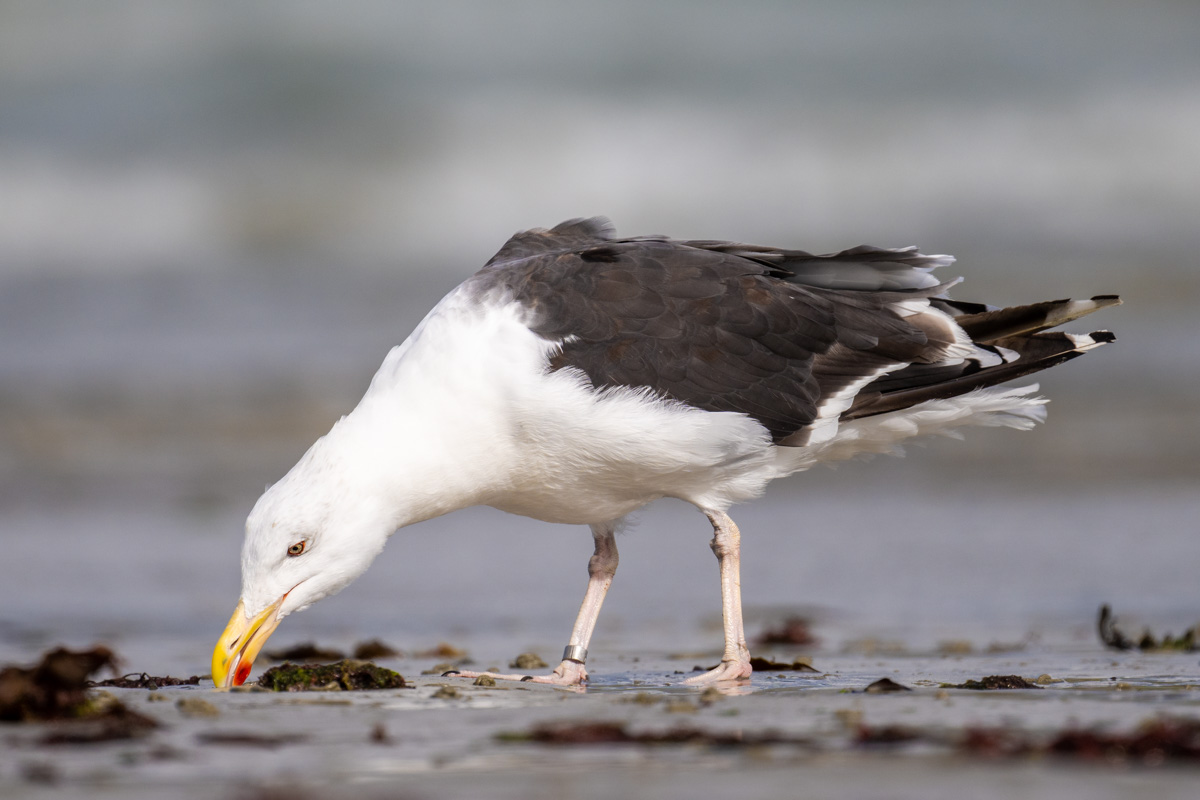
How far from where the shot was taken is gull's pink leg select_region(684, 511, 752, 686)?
557cm

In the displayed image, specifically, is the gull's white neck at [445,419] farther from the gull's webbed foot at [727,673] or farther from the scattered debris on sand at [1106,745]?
the scattered debris on sand at [1106,745]

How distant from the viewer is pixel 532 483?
577cm

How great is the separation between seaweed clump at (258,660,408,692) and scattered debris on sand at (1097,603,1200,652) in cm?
330

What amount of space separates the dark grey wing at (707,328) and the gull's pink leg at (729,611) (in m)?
0.47

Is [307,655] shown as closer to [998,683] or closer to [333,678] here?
[333,678]

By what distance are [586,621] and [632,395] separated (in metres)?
1.09

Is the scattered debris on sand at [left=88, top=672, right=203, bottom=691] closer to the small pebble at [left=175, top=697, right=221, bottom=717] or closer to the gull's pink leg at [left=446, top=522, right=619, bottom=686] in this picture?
the small pebble at [left=175, top=697, right=221, bottom=717]

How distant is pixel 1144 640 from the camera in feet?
20.7

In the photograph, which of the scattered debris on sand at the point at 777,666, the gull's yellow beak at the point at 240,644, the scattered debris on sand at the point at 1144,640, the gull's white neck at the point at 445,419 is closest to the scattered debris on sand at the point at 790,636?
the scattered debris on sand at the point at 777,666

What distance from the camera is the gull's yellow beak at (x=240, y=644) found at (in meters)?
5.20

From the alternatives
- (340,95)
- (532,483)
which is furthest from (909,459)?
(340,95)

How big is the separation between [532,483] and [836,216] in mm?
20128

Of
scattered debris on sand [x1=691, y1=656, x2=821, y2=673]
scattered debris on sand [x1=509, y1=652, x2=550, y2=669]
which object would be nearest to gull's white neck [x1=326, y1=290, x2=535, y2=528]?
scattered debris on sand [x1=509, y1=652, x2=550, y2=669]

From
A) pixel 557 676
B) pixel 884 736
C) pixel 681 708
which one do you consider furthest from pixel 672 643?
pixel 884 736
